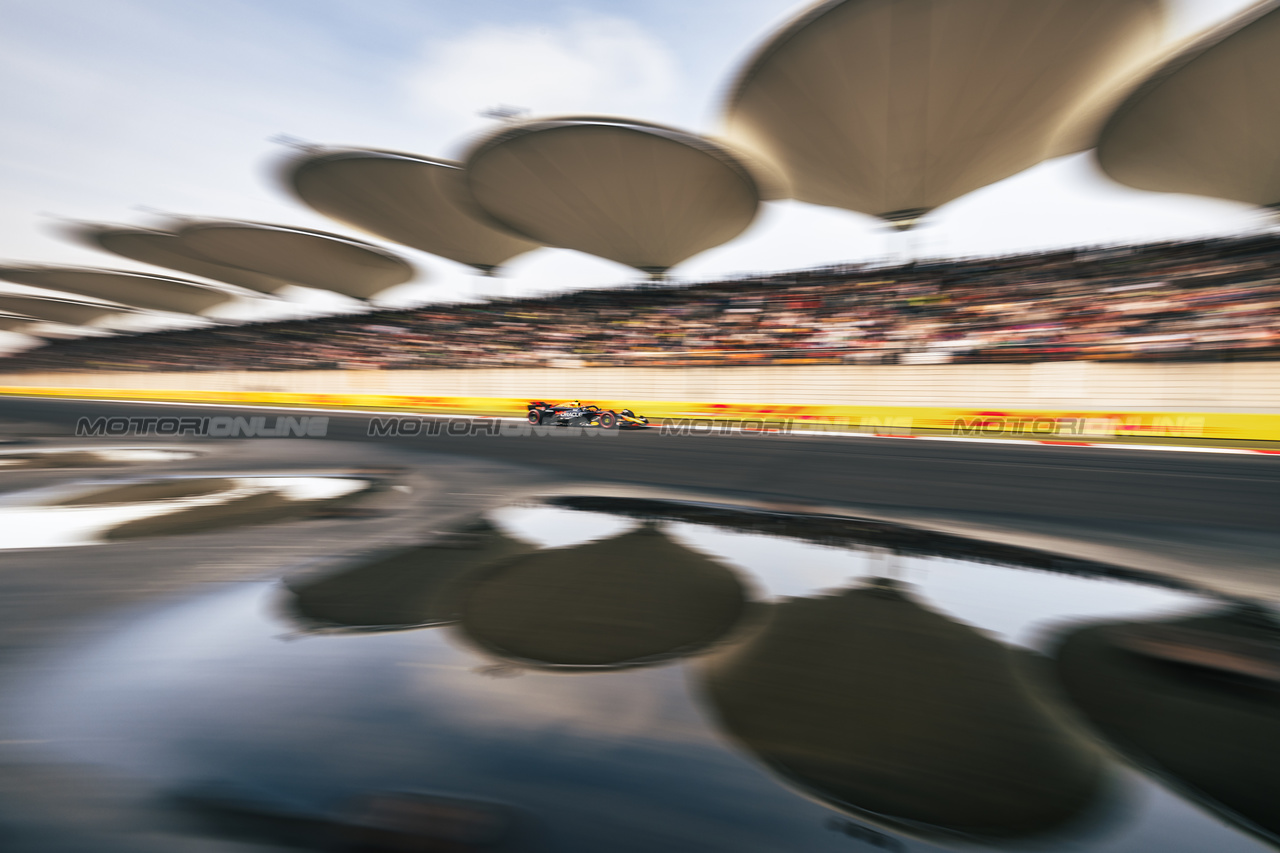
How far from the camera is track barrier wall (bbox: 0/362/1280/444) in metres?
13.1

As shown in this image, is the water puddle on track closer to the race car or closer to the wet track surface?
the wet track surface

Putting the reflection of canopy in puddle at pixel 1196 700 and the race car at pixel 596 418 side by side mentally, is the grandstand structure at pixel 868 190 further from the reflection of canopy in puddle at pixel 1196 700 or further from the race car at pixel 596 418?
the reflection of canopy in puddle at pixel 1196 700

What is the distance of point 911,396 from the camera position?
16922mm

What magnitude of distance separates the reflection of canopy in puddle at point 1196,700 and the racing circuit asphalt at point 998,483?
134cm

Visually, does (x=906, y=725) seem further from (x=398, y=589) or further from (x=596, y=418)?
(x=596, y=418)

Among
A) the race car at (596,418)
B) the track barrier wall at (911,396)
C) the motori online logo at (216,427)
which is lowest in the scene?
the motori online logo at (216,427)

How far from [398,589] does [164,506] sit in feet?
12.6

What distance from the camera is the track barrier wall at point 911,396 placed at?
515 inches

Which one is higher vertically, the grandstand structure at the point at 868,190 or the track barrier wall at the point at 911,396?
the grandstand structure at the point at 868,190

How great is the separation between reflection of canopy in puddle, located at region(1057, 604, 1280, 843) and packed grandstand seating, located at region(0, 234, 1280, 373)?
15797 millimetres

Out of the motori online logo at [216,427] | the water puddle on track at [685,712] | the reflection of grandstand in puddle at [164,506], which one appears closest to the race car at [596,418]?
the motori online logo at [216,427]

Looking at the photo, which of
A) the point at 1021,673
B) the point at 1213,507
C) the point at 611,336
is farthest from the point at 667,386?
the point at 1021,673

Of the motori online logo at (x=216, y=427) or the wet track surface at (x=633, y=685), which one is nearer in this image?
the wet track surface at (x=633, y=685)

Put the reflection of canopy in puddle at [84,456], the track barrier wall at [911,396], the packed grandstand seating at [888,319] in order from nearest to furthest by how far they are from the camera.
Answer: the reflection of canopy in puddle at [84,456] → the track barrier wall at [911,396] → the packed grandstand seating at [888,319]
